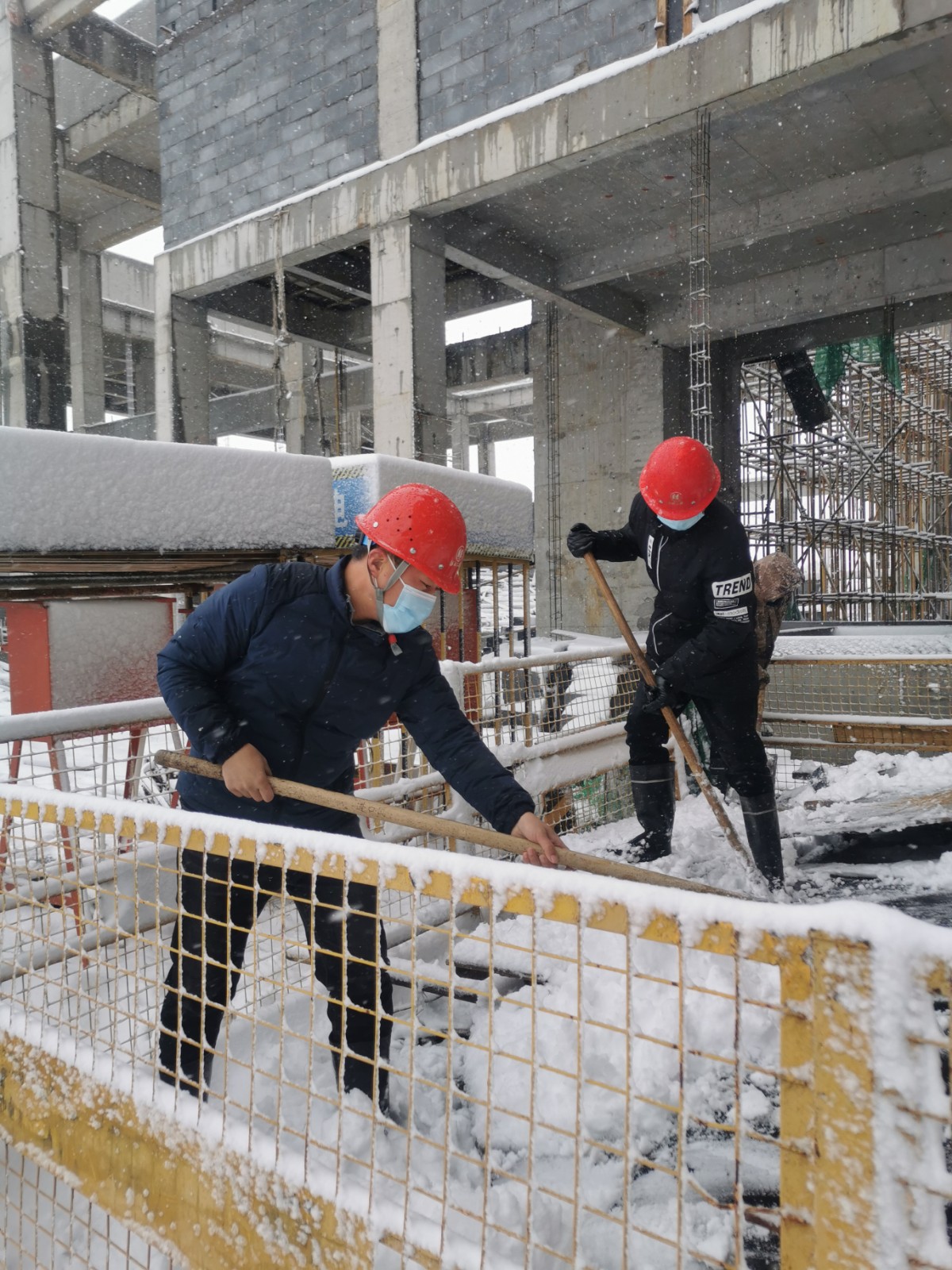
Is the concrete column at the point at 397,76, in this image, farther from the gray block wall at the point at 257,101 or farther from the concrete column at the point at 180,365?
the concrete column at the point at 180,365

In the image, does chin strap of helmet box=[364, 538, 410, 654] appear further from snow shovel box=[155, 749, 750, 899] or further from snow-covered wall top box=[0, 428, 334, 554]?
snow-covered wall top box=[0, 428, 334, 554]

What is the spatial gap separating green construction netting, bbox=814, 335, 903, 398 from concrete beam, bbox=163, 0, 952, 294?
6.23 m

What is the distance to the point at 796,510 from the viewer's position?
1625 cm

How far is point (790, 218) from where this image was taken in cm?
1112

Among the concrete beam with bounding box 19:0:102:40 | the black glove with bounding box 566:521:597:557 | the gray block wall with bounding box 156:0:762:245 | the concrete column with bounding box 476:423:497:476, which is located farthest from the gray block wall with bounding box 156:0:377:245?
the concrete column with bounding box 476:423:497:476

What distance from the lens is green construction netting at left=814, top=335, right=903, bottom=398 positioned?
14.3m

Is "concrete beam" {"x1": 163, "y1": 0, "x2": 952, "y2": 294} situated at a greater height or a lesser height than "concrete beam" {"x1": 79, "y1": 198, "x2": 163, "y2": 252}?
lesser

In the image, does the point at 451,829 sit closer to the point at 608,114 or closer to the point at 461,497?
the point at 461,497

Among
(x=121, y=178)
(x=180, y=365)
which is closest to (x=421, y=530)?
(x=180, y=365)

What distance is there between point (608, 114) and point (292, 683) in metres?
9.50

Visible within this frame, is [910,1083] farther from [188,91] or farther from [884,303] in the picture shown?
[188,91]

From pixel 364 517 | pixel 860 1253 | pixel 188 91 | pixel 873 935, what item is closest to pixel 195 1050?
pixel 364 517

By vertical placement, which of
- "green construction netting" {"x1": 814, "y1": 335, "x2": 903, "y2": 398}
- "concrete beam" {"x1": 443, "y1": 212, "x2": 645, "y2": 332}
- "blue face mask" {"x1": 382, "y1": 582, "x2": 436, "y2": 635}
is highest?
"concrete beam" {"x1": 443, "y1": 212, "x2": 645, "y2": 332}

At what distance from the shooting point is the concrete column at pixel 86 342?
19312mm
